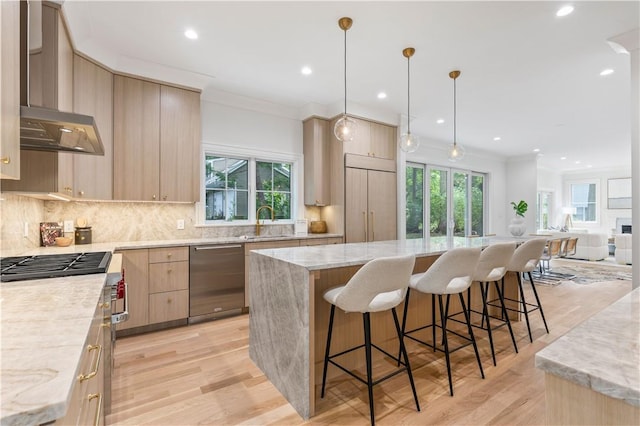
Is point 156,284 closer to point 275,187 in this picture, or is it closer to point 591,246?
point 275,187

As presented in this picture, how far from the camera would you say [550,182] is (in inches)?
422

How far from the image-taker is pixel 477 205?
317 inches

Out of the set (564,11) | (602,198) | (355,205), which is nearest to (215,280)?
(355,205)

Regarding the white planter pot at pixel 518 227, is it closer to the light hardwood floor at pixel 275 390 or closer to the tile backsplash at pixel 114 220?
the light hardwood floor at pixel 275 390

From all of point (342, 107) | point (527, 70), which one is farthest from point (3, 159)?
point (527, 70)

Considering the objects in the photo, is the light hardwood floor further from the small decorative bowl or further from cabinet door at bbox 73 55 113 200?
cabinet door at bbox 73 55 113 200

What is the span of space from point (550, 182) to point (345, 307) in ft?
39.3

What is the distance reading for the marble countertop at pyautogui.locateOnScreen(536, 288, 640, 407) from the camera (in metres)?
0.53

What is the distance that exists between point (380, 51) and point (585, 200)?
470 inches

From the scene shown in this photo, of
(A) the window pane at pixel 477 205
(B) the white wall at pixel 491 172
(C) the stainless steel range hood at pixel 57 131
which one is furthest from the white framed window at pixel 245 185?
(A) the window pane at pixel 477 205

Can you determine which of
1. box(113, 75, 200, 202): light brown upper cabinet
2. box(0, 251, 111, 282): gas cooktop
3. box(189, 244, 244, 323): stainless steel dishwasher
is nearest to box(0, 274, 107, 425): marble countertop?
box(0, 251, 111, 282): gas cooktop

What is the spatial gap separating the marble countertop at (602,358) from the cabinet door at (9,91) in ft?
5.81

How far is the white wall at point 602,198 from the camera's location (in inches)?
399

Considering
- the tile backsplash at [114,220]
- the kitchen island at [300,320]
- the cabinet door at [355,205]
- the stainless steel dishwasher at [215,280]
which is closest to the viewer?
the kitchen island at [300,320]
